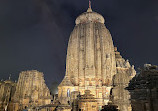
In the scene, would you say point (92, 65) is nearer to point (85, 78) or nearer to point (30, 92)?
point (85, 78)

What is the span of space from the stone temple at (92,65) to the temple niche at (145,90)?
2879 cm

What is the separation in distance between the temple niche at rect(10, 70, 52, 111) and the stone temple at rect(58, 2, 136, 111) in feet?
29.7

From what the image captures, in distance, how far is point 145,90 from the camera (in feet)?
19.8

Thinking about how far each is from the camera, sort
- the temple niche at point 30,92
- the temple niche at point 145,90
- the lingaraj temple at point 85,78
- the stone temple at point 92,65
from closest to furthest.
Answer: the temple niche at point 145,90 → the lingaraj temple at point 85,78 → the stone temple at point 92,65 → the temple niche at point 30,92

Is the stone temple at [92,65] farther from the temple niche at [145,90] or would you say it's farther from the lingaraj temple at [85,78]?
the temple niche at [145,90]

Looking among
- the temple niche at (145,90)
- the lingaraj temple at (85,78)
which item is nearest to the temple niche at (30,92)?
the lingaraj temple at (85,78)

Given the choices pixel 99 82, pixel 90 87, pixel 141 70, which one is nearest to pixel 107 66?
pixel 99 82

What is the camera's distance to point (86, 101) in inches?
711

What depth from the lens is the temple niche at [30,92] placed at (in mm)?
42406

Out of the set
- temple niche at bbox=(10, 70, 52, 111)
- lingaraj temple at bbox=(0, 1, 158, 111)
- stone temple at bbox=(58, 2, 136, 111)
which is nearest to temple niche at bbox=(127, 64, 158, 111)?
lingaraj temple at bbox=(0, 1, 158, 111)

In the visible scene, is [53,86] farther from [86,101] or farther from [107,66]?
[86,101]

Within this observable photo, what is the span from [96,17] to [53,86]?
43587 mm

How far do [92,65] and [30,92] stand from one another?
74.9ft

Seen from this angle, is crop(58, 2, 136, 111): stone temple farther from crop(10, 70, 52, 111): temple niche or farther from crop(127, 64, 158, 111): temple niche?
crop(127, 64, 158, 111): temple niche
